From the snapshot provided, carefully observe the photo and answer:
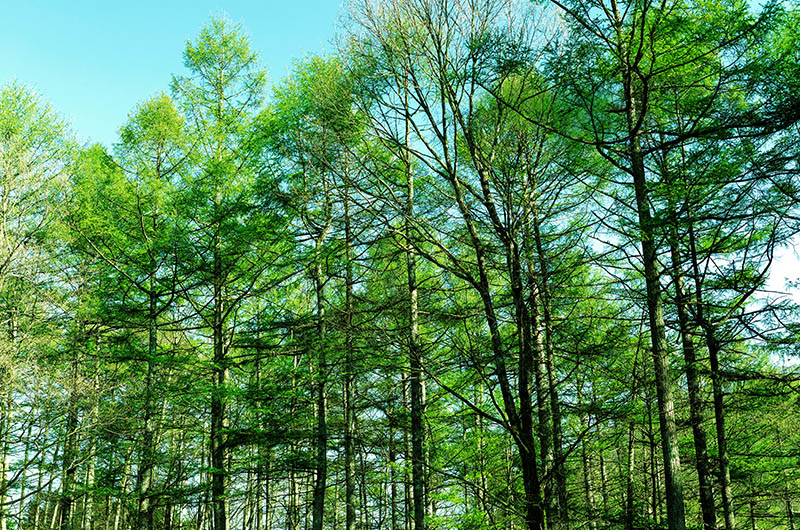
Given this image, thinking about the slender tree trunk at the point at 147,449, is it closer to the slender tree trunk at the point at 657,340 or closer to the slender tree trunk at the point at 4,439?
the slender tree trunk at the point at 4,439

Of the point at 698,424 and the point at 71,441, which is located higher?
the point at 71,441

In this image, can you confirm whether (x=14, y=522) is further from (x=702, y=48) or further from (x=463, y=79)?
(x=702, y=48)

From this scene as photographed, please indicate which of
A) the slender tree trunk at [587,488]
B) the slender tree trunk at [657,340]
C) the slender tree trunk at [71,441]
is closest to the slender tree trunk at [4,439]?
the slender tree trunk at [71,441]

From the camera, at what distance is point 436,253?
5219 millimetres

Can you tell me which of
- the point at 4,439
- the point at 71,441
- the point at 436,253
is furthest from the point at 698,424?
the point at 4,439

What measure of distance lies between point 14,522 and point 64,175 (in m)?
8.32

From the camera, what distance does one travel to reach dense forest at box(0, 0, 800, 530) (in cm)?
508

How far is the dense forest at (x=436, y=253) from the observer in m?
5.08

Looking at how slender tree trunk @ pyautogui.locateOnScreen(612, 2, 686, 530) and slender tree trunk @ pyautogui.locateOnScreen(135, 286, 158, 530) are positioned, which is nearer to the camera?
slender tree trunk @ pyautogui.locateOnScreen(612, 2, 686, 530)

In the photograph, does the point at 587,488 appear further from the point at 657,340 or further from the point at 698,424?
the point at 657,340

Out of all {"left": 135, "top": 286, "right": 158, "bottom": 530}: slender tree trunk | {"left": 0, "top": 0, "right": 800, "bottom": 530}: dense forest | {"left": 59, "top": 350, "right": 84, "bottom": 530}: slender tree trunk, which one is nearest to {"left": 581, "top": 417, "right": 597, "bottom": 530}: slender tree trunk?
{"left": 0, "top": 0, "right": 800, "bottom": 530}: dense forest

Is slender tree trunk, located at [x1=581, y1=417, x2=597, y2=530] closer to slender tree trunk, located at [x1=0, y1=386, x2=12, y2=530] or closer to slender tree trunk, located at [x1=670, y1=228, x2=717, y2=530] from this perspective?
slender tree trunk, located at [x1=670, y1=228, x2=717, y2=530]

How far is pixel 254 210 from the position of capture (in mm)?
10969

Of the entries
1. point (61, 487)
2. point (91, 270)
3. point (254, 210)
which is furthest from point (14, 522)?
point (254, 210)
